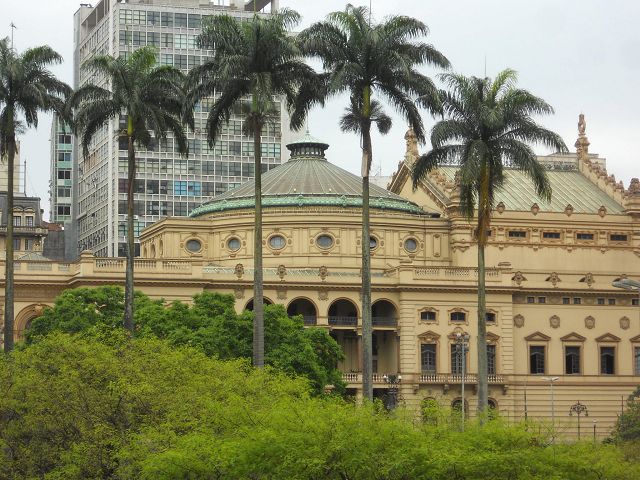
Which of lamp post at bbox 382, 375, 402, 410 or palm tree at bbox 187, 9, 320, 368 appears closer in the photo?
palm tree at bbox 187, 9, 320, 368

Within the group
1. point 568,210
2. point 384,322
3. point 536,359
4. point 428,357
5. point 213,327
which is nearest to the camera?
point 213,327

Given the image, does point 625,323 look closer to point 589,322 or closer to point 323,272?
point 589,322

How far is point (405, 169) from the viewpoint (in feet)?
547

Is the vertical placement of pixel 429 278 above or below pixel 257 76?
below

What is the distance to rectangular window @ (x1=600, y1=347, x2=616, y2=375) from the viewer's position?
147500 millimetres

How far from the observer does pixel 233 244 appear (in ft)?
483

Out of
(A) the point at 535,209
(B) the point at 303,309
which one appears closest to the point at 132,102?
(B) the point at 303,309

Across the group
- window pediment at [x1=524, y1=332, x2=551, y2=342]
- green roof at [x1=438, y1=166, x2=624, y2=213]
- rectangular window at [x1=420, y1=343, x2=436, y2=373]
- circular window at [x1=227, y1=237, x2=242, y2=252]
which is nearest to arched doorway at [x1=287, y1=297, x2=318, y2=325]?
circular window at [x1=227, y1=237, x2=242, y2=252]

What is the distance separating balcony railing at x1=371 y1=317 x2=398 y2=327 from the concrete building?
6.7 inches

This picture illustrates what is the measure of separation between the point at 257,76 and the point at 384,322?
57.8m

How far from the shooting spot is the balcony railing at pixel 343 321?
5563 inches

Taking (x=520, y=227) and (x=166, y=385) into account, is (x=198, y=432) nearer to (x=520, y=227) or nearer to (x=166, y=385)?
(x=166, y=385)

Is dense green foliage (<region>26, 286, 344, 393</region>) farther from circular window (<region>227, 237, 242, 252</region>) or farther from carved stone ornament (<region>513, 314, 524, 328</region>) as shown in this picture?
carved stone ornament (<region>513, 314, 524, 328</region>)

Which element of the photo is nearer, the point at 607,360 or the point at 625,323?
the point at 607,360
